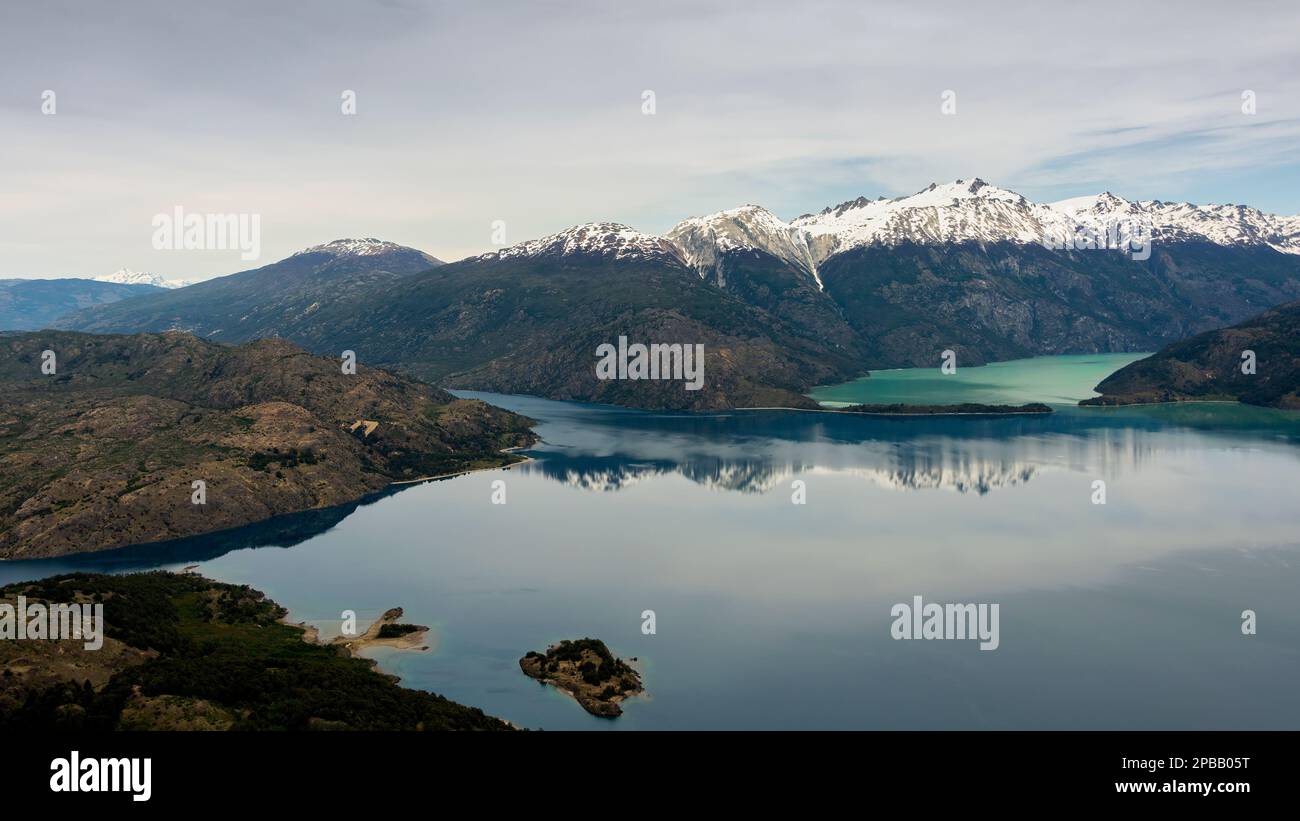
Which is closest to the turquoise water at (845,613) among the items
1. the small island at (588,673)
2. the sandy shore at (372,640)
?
the small island at (588,673)

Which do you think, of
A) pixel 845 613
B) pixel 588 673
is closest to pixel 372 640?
pixel 588 673

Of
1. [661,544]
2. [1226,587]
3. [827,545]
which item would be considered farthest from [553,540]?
[1226,587]

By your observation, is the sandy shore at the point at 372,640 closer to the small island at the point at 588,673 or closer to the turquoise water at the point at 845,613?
the turquoise water at the point at 845,613

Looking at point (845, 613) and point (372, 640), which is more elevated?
point (845, 613)

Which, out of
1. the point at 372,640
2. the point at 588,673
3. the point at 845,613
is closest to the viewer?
the point at 588,673

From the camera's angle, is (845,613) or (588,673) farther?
(845,613)

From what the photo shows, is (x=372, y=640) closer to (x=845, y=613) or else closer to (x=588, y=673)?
(x=588, y=673)

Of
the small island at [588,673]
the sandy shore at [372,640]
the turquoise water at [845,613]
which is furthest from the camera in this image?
the sandy shore at [372,640]
